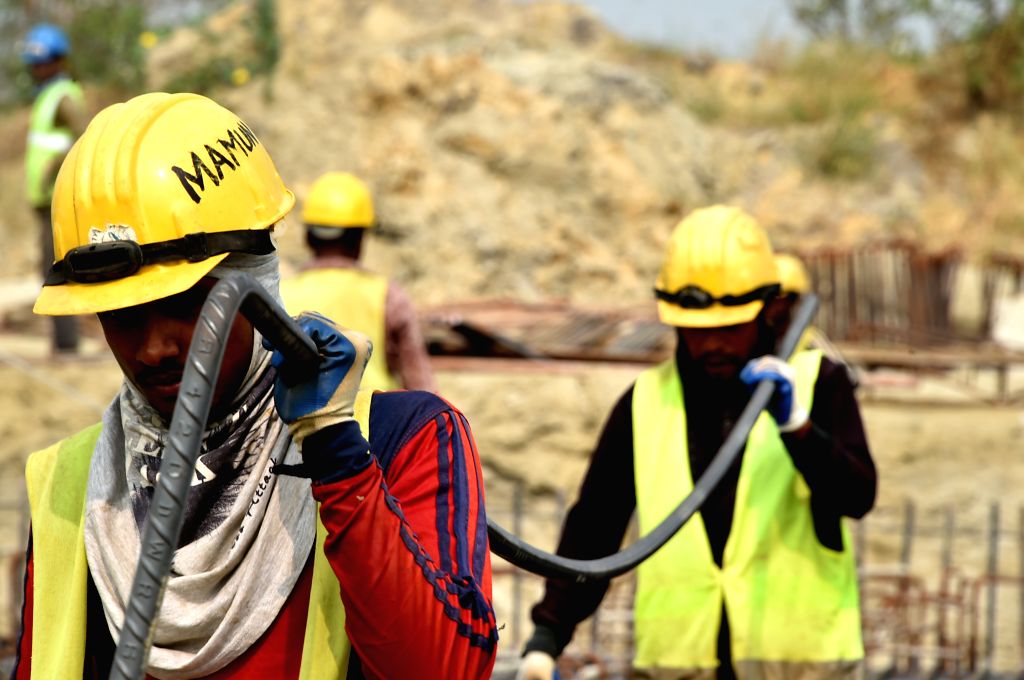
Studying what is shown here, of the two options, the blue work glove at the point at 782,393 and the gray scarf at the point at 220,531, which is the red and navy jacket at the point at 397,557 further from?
the blue work glove at the point at 782,393

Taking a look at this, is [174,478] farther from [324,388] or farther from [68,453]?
[68,453]

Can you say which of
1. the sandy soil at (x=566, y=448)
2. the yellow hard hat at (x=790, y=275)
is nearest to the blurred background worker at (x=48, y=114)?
the sandy soil at (x=566, y=448)

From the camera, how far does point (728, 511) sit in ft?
10.3

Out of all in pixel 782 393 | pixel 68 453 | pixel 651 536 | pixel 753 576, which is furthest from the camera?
pixel 753 576

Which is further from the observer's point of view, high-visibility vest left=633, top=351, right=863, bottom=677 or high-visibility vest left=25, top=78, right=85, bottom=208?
high-visibility vest left=25, top=78, right=85, bottom=208

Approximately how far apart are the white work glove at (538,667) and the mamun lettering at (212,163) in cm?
161

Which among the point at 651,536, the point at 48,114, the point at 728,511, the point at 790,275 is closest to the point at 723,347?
the point at 728,511

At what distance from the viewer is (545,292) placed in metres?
11.5

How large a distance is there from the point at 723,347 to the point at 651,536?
2.19 feet

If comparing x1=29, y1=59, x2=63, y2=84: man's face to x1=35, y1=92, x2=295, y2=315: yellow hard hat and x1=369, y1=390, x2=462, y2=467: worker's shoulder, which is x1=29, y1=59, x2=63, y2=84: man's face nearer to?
x1=35, y1=92, x2=295, y2=315: yellow hard hat

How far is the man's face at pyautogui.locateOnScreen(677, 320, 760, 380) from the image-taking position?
3178mm

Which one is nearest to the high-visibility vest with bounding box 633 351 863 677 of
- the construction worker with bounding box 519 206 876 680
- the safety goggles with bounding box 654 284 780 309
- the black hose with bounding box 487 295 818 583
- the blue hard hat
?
the construction worker with bounding box 519 206 876 680

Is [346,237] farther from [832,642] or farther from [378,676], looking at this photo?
[378,676]

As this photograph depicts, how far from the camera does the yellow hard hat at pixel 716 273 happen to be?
126 inches
